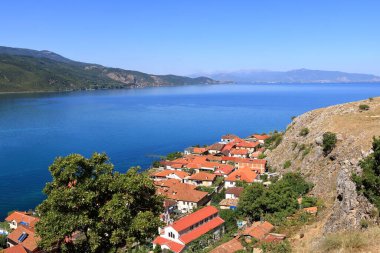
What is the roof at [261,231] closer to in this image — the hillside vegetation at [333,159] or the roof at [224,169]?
the hillside vegetation at [333,159]

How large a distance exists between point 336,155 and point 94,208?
78.3 ft

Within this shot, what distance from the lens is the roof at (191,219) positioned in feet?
91.8

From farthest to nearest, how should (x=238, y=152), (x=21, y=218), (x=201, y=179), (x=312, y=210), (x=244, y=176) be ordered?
(x=238, y=152) → (x=201, y=179) → (x=244, y=176) → (x=21, y=218) → (x=312, y=210)

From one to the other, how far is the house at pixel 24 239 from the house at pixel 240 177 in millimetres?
23221

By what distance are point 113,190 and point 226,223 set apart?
67.1 ft

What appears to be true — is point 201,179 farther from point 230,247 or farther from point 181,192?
point 230,247

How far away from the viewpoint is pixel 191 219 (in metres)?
29.7

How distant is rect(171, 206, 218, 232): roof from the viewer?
27991 mm

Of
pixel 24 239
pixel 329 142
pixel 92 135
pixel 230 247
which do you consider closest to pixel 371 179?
pixel 230 247

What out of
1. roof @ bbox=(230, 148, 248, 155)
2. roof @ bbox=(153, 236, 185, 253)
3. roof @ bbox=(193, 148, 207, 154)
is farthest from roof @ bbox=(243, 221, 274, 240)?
roof @ bbox=(193, 148, 207, 154)

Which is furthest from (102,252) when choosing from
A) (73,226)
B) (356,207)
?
(356,207)

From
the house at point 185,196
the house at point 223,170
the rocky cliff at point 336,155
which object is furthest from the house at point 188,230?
the house at point 223,170

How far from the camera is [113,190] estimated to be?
41.0 feet

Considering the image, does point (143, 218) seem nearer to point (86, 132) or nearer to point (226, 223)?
point (226, 223)
